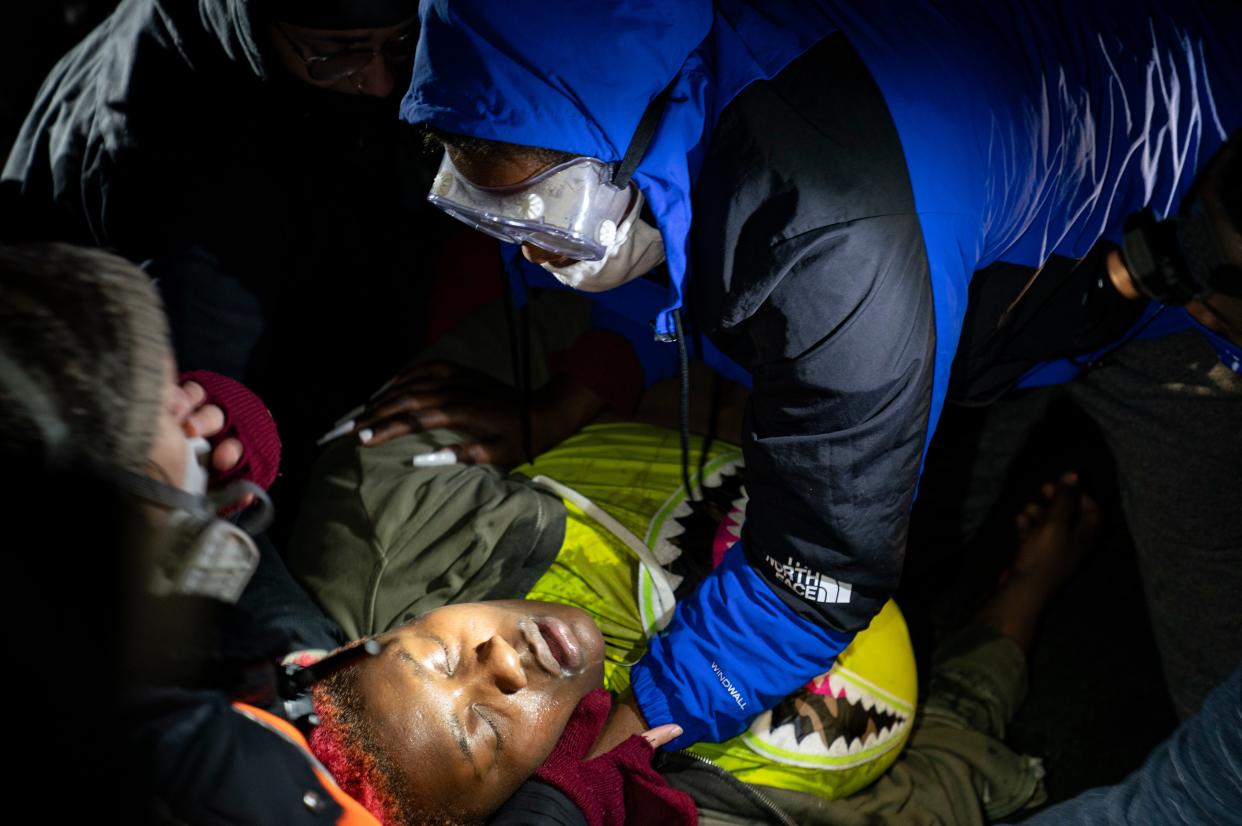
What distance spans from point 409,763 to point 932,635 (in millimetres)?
1713

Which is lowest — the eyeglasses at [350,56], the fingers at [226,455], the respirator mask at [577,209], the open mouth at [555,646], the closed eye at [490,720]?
the closed eye at [490,720]

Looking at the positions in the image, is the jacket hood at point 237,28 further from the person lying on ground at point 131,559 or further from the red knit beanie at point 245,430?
the person lying on ground at point 131,559

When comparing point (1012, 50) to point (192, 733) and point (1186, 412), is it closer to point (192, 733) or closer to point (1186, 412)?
point (1186, 412)

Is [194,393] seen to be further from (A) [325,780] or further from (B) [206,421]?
(A) [325,780]

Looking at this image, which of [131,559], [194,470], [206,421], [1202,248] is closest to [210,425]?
[206,421]

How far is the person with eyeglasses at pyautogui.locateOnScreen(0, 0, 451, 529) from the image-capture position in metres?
2.15

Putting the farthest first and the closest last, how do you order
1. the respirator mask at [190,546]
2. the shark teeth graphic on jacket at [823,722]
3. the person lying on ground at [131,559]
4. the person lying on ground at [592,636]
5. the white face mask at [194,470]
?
the shark teeth graphic on jacket at [823,722], the person lying on ground at [592,636], the white face mask at [194,470], the respirator mask at [190,546], the person lying on ground at [131,559]

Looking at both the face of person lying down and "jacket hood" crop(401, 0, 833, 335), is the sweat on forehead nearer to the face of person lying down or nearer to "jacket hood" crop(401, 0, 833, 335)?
"jacket hood" crop(401, 0, 833, 335)

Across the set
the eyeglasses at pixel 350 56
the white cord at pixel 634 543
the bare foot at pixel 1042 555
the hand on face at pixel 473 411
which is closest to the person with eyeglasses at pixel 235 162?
the eyeglasses at pixel 350 56

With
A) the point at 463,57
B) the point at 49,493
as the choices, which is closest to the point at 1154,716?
the point at 463,57

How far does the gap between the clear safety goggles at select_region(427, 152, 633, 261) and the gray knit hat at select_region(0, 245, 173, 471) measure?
0.62 metres

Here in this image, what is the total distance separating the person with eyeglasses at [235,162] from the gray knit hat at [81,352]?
1083 millimetres

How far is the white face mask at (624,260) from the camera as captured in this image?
1.70m

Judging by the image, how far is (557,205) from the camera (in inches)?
63.1
